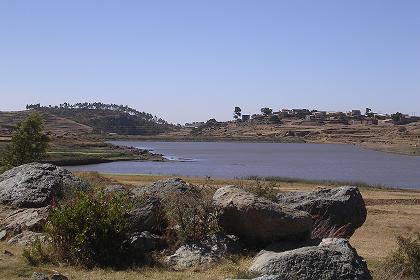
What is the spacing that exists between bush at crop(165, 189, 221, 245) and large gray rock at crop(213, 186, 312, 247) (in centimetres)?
24

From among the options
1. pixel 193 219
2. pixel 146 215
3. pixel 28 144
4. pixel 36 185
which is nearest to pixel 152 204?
pixel 146 215

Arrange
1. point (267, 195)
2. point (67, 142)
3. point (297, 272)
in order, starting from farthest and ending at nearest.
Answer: point (67, 142) → point (267, 195) → point (297, 272)

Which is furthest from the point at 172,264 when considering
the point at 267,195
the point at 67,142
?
the point at 67,142

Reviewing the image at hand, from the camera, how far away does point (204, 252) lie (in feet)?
42.7

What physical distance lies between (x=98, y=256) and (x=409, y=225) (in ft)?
63.6

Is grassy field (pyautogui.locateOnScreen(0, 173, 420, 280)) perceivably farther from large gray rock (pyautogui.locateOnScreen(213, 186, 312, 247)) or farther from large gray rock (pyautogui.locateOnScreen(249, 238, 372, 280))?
large gray rock (pyautogui.locateOnScreen(213, 186, 312, 247))

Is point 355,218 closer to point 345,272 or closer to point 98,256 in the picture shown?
point 345,272

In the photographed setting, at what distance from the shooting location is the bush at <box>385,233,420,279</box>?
44.4ft

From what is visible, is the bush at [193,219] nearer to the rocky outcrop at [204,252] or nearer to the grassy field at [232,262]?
the rocky outcrop at [204,252]

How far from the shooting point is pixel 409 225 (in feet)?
91.7

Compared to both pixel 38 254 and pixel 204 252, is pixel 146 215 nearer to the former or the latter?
pixel 204 252

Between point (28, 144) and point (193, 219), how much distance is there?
23.5m

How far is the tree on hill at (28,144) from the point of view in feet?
111

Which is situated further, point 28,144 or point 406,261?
point 28,144
